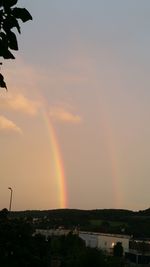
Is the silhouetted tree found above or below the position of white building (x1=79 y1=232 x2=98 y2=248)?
below

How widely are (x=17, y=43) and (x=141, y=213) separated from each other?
642ft

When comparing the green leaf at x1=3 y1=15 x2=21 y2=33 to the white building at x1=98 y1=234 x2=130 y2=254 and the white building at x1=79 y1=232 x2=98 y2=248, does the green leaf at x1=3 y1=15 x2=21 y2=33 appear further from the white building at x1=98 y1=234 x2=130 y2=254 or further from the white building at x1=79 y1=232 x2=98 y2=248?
the white building at x1=98 y1=234 x2=130 y2=254

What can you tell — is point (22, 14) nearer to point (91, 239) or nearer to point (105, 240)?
point (91, 239)

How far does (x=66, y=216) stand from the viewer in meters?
195

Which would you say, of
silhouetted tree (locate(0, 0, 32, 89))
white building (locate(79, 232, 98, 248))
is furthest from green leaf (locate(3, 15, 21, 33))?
white building (locate(79, 232, 98, 248))

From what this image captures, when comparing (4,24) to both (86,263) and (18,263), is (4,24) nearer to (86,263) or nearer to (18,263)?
(18,263)

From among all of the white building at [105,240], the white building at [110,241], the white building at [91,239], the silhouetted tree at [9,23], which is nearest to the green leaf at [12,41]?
the silhouetted tree at [9,23]

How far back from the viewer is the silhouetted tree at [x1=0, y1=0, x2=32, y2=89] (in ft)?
11.1

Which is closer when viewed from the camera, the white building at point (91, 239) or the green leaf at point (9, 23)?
the green leaf at point (9, 23)

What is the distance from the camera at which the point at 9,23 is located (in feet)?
11.3

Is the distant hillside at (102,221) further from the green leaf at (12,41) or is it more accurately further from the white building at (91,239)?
the green leaf at (12,41)

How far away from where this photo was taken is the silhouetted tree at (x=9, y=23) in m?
3.38

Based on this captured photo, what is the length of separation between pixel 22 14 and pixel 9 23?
9 cm

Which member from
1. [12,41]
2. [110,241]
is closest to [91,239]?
[110,241]
